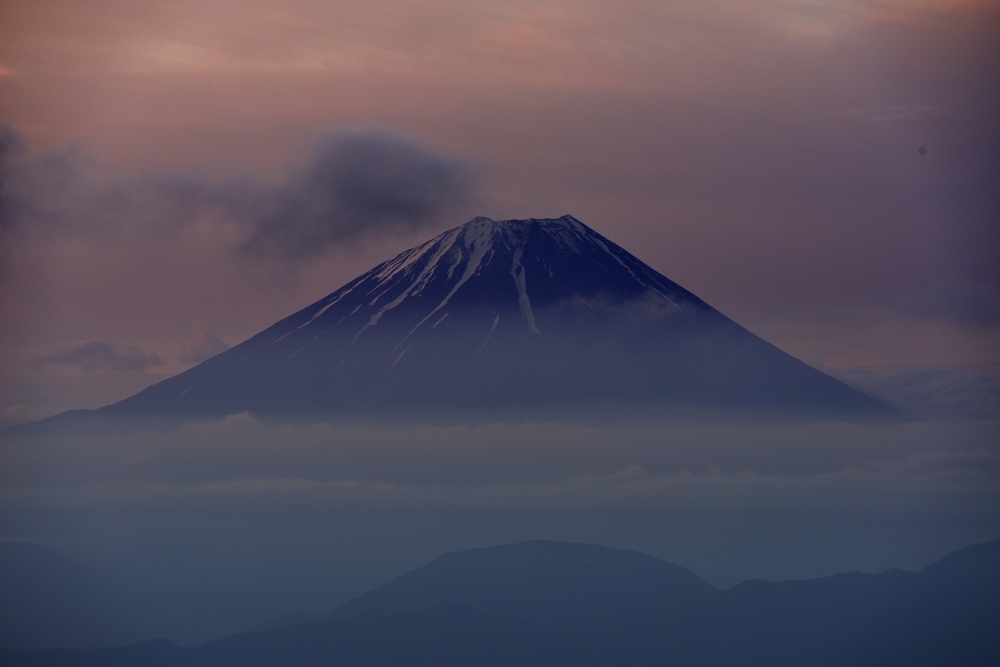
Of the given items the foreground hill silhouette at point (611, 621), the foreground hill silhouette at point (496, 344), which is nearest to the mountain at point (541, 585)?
the foreground hill silhouette at point (611, 621)

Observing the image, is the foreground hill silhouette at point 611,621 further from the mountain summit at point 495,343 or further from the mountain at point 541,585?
the mountain summit at point 495,343

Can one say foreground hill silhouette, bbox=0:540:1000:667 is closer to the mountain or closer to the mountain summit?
the mountain

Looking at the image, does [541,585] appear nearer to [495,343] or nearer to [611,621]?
[611,621]

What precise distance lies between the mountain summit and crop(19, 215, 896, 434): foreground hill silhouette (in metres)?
0.13

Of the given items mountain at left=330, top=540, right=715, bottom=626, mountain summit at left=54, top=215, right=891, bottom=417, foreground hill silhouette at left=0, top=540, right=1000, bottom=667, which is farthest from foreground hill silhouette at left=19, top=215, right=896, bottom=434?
mountain at left=330, top=540, right=715, bottom=626

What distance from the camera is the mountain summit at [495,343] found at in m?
98.1

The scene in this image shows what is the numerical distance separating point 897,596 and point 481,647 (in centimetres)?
4684

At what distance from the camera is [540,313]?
100250 mm

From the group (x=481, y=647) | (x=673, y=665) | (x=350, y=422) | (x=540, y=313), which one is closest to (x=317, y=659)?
(x=481, y=647)

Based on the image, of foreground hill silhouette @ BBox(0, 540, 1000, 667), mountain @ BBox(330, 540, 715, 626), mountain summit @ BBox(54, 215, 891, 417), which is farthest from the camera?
mountain @ BBox(330, 540, 715, 626)

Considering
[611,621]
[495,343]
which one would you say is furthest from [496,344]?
[611,621]

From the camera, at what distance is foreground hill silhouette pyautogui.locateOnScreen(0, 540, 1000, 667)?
4611 inches

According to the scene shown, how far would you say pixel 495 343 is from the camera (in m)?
99.8

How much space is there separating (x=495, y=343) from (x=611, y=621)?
42.5m
